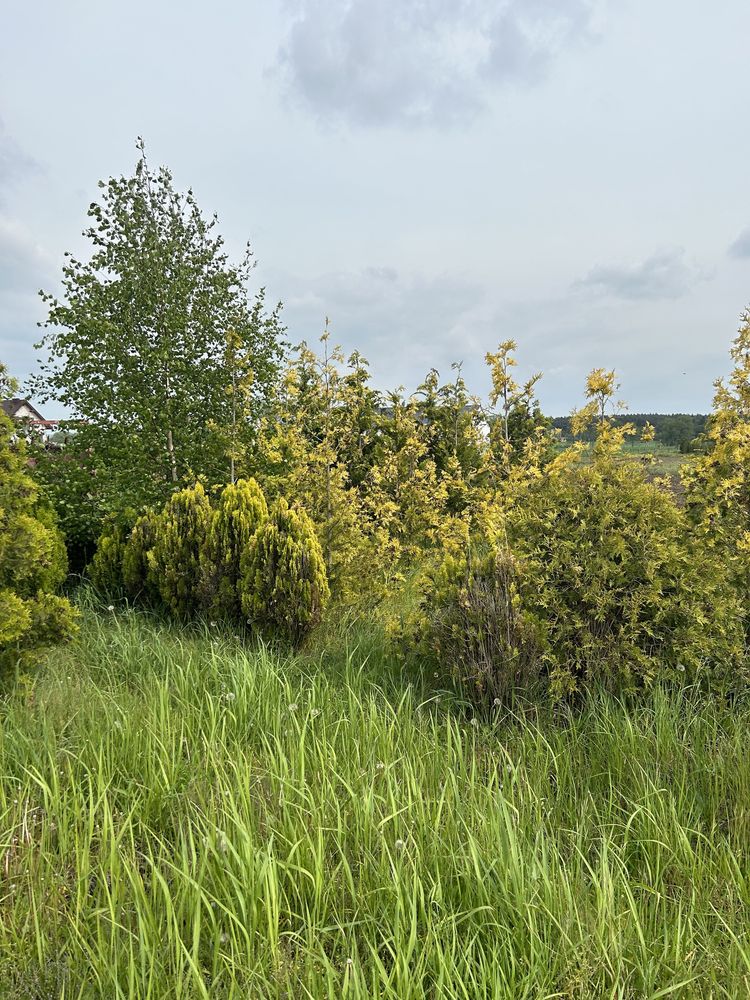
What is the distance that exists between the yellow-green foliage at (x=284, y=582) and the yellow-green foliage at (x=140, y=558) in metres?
1.30

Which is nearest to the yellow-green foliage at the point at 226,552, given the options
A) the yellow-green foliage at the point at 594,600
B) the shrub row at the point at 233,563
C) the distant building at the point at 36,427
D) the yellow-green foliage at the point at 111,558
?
the shrub row at the point at 233,563

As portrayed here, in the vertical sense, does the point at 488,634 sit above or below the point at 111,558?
below

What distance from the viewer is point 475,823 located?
2.41m

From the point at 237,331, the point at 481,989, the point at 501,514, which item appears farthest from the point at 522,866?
the point at 237,331

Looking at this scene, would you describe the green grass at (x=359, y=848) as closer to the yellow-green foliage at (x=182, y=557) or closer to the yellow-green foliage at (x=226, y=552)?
the yellow-green foliage at (x=226, y=552)

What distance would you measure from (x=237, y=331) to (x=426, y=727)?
18.2 ft

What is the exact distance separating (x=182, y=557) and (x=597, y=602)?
3.56 meters

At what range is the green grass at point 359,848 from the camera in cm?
185

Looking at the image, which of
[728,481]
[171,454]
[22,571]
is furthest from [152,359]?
[728,481]

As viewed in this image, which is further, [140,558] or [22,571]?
[140,558]

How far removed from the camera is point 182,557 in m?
5.41

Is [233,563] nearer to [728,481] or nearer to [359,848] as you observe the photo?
[359,848]

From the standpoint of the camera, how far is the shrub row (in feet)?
16.0

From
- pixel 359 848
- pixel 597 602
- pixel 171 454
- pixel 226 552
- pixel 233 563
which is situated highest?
pixel 171 454
